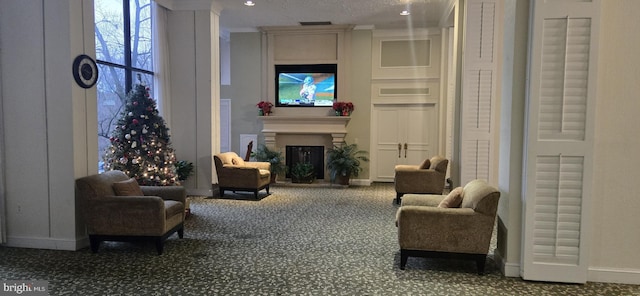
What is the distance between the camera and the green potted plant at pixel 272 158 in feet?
30.3

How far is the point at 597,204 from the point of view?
3.58 metres

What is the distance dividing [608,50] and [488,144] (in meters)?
3.07

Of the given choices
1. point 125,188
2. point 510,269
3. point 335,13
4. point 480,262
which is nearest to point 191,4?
point 335,13

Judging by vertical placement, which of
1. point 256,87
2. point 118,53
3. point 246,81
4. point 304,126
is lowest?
point 304,126

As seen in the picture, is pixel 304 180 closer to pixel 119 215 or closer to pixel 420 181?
pixel 420 181

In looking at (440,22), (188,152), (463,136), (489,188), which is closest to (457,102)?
(463,136)

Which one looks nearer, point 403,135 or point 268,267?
point 268,267

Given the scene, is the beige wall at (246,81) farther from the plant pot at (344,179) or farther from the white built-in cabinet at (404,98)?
the white built-in cabinet at (404,98)

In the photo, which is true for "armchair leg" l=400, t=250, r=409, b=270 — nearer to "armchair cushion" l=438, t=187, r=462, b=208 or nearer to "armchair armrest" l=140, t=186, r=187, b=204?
"armchair cushion" l=438, t=187, r=462, b=208

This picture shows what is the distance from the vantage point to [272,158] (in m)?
9.25

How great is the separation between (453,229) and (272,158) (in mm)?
5943

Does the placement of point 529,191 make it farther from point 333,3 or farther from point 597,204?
point 333,3

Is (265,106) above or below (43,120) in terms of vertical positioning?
above

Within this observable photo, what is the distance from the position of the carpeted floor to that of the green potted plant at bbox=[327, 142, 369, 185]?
3270 millimetres
